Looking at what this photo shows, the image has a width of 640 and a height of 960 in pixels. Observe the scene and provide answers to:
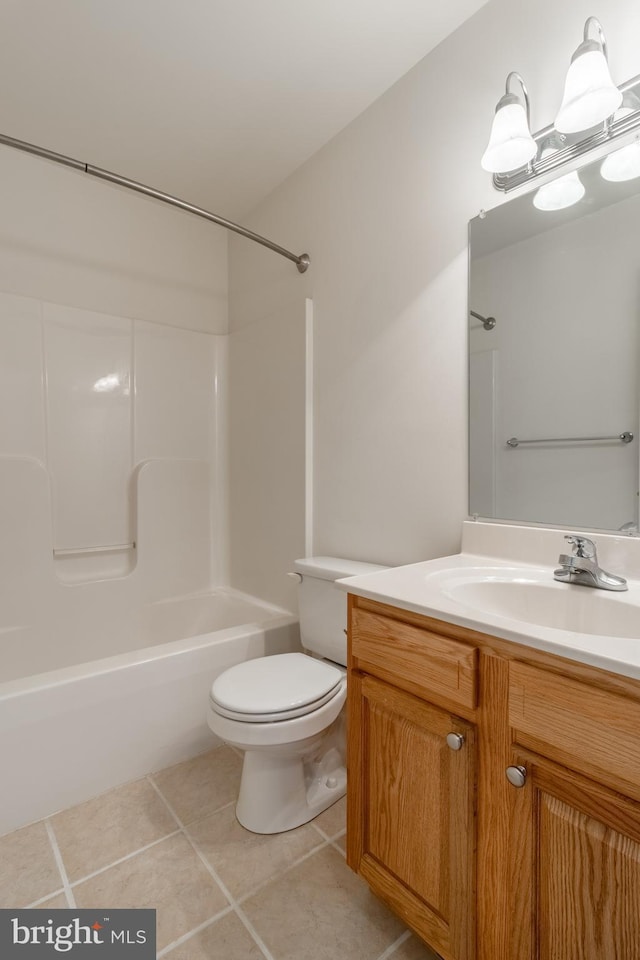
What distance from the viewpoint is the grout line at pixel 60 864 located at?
3.83ft

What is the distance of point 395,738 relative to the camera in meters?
0.98

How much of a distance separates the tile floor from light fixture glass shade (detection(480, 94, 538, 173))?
1909 mm

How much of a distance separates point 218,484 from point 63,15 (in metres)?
1.92

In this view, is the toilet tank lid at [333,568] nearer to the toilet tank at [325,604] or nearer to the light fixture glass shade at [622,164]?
the toilet tank at [325,604]

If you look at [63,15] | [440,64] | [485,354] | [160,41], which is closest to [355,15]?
[440,64]

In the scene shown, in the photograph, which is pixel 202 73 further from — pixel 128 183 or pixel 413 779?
pixel 413 779

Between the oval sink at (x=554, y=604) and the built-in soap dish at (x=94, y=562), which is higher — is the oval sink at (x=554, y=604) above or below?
above

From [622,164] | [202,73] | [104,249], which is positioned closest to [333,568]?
[622,164]

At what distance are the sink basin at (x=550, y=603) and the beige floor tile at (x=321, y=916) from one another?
797 mm

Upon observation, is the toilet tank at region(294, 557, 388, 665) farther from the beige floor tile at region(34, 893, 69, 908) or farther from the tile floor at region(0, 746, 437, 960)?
the beige floor tile at region(34, 893, 69, 908)

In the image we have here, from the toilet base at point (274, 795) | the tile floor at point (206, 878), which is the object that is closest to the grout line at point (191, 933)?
the tile floor at point (206, 878)

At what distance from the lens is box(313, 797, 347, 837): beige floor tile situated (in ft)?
4.63

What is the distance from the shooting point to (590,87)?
1045mm

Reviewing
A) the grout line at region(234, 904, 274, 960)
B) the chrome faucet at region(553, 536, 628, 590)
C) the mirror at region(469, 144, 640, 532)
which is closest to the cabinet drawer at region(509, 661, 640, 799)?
the chrome faucet at region(553, 536, 628, 590)
